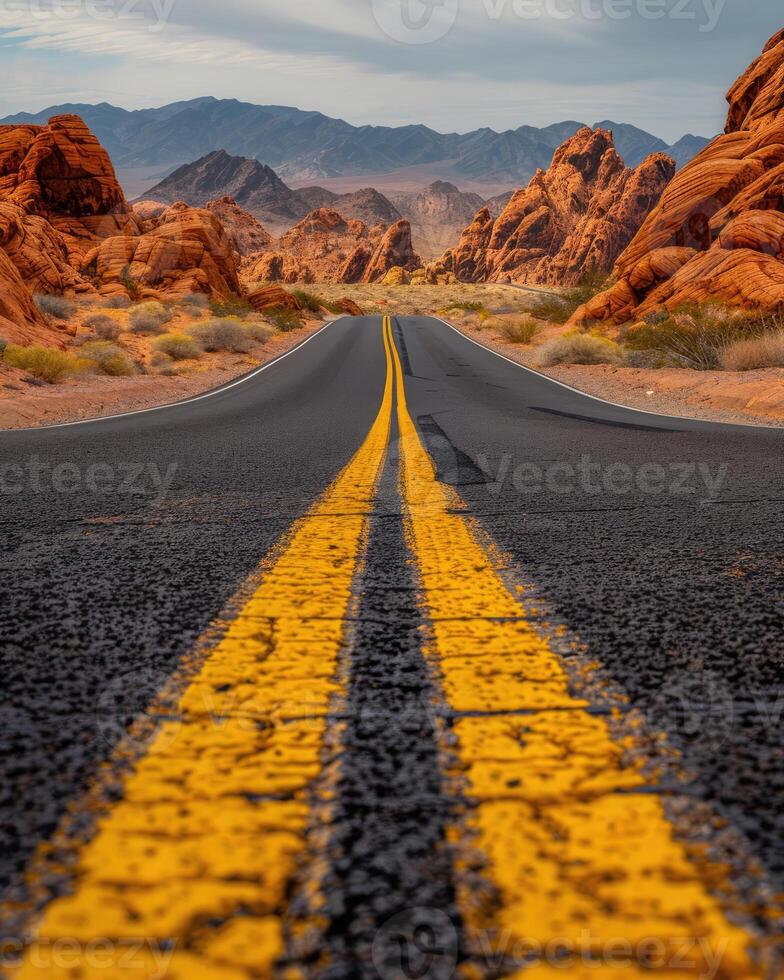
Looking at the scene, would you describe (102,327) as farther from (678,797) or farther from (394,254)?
(394,254)

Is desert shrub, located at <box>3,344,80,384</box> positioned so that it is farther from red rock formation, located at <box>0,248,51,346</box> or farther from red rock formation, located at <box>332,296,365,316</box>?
red rock formation, located at <box>332,296,365,316</box>

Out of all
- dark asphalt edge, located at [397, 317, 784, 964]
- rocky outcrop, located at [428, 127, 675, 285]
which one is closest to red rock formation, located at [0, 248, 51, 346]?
dark asphalt edge, located at [397, 317, 784, 964]

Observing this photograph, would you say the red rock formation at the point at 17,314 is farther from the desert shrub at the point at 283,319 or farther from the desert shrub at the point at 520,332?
the desert shrub at the point at 520,332

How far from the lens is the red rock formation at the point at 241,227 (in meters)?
127

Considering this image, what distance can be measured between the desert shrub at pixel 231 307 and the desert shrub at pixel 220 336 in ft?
24.4

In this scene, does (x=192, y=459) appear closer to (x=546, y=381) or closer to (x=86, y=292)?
(x=546, y=381)

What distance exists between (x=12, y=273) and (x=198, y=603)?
Answer: 75.4 feet

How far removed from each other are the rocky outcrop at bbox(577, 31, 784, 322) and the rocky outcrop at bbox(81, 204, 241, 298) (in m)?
20.7

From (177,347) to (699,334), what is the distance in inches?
618

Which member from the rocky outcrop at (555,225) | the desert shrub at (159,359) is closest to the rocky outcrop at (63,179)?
the desert shrub at (159,359)

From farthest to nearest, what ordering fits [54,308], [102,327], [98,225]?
[98,225], [54,308], [102,327]

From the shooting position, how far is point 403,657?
166cm

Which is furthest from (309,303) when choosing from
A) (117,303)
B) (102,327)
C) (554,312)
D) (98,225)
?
(102,327)

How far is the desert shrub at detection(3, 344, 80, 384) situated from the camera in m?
15.8
